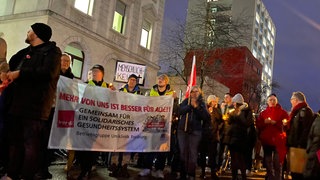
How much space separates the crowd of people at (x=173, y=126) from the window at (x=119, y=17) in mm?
13436

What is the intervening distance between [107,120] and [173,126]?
2.31 metres

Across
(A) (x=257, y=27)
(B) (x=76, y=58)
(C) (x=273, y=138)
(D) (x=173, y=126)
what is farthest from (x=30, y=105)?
(A) (x=257, y=27)

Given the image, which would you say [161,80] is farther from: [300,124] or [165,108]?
[300,124]

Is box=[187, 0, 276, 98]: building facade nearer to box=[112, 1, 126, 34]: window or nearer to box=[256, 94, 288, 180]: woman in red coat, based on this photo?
box=[112, 1, 126, 34]: window

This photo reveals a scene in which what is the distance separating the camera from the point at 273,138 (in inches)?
301

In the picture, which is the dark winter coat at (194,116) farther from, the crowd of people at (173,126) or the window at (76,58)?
the window at (76,58)

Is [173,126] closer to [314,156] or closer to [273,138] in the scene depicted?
[273,138]

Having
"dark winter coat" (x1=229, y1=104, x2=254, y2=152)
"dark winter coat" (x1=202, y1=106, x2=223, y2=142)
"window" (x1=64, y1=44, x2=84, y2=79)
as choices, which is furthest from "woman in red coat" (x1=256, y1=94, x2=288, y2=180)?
"window" (x1=64, y1=44, x2=84, y2=79)

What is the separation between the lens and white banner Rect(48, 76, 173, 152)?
19.8 ft

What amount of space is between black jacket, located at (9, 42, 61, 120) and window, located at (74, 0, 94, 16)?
48.8 ft

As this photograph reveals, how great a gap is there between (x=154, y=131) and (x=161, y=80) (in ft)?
3.69

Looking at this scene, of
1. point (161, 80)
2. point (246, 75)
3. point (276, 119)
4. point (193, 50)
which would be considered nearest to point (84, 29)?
point (193, 50)

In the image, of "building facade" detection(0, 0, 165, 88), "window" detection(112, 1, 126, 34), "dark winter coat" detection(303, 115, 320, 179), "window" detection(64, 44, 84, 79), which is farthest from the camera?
"window" detection(112, 1, 126, 34)

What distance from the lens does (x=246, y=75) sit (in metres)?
54.8
